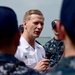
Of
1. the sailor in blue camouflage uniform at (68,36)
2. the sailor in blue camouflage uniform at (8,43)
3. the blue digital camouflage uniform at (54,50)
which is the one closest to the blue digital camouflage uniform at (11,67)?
the sailor in blue camouflage uniform at (8,43)

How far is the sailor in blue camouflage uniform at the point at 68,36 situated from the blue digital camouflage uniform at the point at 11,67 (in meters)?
0.57

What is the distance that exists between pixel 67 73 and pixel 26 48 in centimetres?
252

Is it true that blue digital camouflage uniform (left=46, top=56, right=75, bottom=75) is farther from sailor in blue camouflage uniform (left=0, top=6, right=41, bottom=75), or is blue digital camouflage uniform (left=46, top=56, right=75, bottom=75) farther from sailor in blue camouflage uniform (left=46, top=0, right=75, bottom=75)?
sailor in blue camouflage uniform (left=0, top=6, right=41, bottom=75)

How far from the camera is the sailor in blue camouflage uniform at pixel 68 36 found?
214cm

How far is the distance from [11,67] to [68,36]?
750mm

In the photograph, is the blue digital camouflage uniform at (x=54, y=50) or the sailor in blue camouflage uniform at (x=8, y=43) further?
the blue digital camouflage uniform at (x=54, y=50)

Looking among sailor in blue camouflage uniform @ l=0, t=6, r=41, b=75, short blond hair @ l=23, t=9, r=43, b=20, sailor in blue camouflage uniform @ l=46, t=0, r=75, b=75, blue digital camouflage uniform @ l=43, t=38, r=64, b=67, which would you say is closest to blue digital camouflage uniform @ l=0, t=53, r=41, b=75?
sailor in blue camouflage uniform @ l=0, t=6, r=41, b=75

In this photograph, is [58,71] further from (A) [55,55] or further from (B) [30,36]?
(A) [55,55]

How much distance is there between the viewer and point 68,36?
2213mm

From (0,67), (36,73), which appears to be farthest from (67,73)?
(0,67)

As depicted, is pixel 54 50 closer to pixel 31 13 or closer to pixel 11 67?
pixel 31 13

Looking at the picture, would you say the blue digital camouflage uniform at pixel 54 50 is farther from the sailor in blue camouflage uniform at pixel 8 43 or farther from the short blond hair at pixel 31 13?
the sailor in blue camouflage uniform at pixel 8 43

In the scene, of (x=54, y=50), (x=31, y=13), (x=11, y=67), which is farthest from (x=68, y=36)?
(x=54, y=50)

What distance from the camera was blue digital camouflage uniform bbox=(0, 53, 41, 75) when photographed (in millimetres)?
2742
